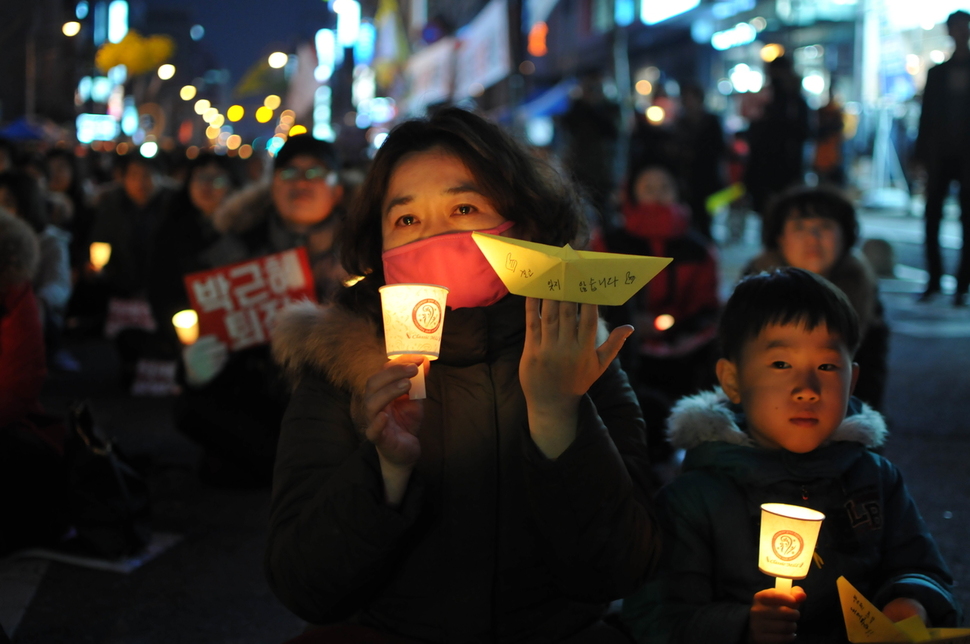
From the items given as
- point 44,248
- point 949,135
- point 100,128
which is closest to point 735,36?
point 949,135

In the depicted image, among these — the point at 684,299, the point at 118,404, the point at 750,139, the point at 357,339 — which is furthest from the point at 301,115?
the point at 357,339

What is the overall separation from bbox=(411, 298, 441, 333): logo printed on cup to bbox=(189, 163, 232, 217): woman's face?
17.3 ft

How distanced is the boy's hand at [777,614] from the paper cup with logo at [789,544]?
0.09ft

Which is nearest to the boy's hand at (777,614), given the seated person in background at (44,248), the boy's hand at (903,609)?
the boy's hand at (903,609)

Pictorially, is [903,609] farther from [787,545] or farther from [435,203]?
[435,203]

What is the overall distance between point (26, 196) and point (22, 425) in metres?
3.46

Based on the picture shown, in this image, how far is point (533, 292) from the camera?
1.57 meters

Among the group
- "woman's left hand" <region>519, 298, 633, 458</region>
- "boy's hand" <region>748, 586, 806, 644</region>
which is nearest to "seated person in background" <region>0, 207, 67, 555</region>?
"woman's left hand" <region>519, 298, 633, 458</region>

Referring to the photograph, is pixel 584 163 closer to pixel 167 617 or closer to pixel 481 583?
pixel 167 617

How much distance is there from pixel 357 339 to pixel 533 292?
67 cm

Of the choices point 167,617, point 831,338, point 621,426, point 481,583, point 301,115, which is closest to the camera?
point 481,583

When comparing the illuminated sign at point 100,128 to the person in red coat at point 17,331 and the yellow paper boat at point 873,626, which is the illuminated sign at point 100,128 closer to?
the person in red coat at point 17,331

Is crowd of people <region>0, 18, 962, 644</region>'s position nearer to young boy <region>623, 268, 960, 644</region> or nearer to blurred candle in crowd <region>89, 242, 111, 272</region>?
young boy <region>623, 268, 960, 644</region>

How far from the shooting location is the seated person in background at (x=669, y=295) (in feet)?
18.7
